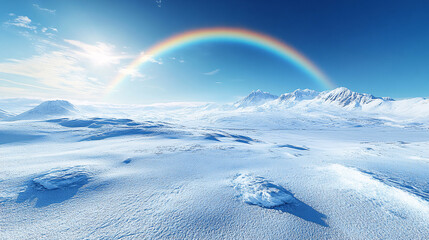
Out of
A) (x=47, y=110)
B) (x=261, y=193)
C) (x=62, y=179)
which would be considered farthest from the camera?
(x=47, y=110)

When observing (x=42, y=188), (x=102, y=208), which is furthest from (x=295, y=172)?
(x=42, y=188)

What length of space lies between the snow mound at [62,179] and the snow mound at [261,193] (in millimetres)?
7807

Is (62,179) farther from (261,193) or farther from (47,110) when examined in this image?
(47,110)

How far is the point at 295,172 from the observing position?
31.1 feet

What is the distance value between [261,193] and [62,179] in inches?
376

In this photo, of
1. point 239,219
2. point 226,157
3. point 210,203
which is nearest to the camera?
point 239,219

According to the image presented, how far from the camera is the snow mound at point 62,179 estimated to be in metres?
7.26

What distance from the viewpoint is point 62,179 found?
770cm

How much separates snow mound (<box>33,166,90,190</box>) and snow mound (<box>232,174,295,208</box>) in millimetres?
7807

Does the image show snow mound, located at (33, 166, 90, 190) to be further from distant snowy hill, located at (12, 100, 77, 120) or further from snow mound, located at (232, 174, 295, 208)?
distant snowy hill, located at (12, 100, 77, 120)

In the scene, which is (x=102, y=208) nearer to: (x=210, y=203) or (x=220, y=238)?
(x=210, y=203)

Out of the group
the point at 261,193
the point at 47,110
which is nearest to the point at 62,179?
the point at 261,193

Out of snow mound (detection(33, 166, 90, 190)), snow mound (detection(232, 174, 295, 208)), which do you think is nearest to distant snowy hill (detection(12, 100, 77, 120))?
snow mound (detection(33, 166, 90, 190))

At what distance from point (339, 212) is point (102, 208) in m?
8.75
